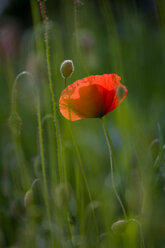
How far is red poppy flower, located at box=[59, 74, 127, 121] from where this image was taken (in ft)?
1.78

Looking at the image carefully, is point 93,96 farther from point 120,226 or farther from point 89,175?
point 89,175

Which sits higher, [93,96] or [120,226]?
[93,96]

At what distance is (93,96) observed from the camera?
550 mm

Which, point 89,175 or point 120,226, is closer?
point 120,226

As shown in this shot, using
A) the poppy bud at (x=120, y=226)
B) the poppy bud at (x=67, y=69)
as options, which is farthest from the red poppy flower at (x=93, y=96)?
the poppy bud at (x=120, y=226)

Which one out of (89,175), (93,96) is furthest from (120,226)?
(89,175)

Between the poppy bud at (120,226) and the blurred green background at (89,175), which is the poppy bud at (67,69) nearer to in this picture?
the blurred green background at (89,175)

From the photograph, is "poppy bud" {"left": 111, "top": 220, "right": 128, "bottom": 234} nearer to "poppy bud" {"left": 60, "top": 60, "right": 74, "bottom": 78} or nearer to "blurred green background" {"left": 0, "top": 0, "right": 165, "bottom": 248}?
"blurred green background" {"left": 0, "top": 0, "right": 165, "bottom": 248}

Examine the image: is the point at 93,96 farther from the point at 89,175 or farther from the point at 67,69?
the point at 89,175

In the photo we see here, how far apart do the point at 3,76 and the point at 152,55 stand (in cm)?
100

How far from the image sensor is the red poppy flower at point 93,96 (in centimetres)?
54

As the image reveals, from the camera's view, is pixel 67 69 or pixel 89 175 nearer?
pixel 67 69

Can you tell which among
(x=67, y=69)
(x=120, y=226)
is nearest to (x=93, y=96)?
(x=67, y=69)

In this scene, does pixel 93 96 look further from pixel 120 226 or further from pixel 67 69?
pixel 120 226
